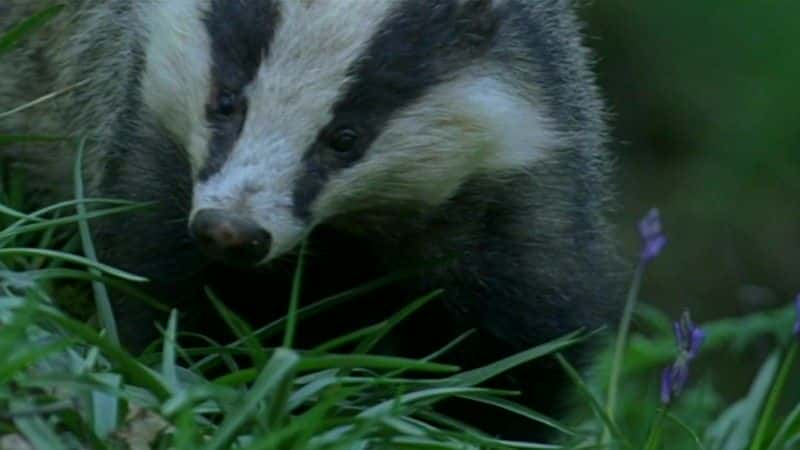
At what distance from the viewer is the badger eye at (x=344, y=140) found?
3.24 metres

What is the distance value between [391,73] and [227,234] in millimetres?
474

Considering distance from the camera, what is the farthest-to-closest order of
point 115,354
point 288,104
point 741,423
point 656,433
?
1. point 741,423
2. point 656,433
3. point 288,104
4. point 115,354

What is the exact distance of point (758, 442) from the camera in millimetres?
3463

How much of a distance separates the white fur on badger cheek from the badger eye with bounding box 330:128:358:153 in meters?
0.21

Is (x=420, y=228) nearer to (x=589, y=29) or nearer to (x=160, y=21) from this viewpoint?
(x=160, y=21)

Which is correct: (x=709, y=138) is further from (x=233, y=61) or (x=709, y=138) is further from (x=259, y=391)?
(x=259, y=391)

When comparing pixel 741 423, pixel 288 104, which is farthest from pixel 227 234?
pixel 741 423

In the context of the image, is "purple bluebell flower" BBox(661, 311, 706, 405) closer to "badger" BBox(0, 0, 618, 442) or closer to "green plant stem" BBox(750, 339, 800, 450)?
"green plant stem" BBox(750, 339, 800, 450)

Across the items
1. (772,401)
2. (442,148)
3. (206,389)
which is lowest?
(772,401)

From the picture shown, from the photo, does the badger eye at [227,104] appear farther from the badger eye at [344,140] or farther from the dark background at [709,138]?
the dark background at [709,138]

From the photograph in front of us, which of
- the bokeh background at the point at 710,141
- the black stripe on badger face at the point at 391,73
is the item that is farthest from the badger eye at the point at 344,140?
the bokeh background at the point at 710,141

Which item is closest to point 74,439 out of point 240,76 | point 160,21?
point 240,76

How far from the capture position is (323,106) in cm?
320

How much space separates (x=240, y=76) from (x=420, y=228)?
1.73 ft
